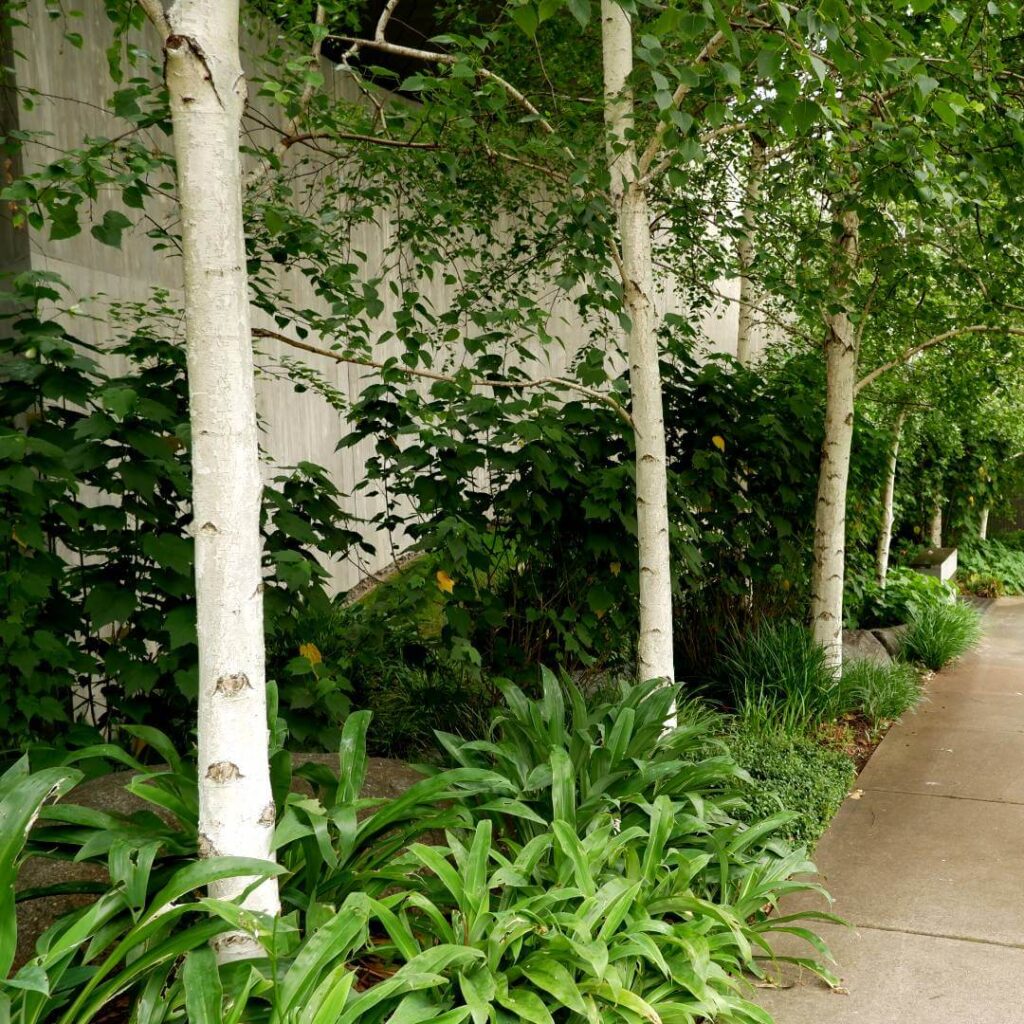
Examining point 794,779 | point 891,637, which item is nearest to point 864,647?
point 891,637

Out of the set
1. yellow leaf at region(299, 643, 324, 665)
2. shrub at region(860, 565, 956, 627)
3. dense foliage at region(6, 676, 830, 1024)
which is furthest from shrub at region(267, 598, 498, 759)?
shrub at region(860, 565, 956, 627)

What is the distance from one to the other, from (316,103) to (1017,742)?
4813mm

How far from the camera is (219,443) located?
2.49m

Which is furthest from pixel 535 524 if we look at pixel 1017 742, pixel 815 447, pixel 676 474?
pixel 1017 742

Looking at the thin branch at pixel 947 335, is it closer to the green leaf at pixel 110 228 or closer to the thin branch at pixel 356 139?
the thin branch at pixel 356 139

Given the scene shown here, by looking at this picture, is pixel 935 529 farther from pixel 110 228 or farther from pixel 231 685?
pixel 231 685

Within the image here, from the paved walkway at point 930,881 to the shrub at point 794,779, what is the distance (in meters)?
0.09

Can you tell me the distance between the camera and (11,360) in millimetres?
3570

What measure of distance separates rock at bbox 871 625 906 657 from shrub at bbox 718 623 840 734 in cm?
169

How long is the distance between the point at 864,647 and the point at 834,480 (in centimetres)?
178

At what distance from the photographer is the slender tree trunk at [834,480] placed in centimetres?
612

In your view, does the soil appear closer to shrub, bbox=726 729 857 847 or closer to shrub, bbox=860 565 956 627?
shrub, bbox=726 729 857 847

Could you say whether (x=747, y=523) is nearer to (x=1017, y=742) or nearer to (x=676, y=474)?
(x=676, y=474)

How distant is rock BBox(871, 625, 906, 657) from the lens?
7605mm
